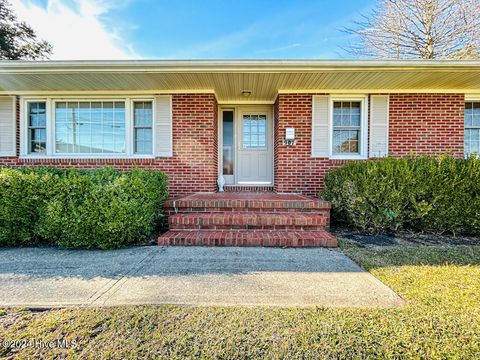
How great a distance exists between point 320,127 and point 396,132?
183cm

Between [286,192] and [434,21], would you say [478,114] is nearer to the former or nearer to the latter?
[286,192]

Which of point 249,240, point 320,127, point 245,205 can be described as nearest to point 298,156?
point 320,127

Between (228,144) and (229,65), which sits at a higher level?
(229,65)

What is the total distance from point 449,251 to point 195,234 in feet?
12.4

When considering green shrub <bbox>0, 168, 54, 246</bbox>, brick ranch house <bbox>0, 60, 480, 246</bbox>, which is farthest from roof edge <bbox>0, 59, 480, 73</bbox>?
green shrub <bbox>0, 168, 54, 246</bbox>

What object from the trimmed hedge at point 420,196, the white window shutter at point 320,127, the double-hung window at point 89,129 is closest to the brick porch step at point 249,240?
the trimmed hedge at point 420,196

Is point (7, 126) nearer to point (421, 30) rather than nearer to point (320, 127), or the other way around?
point (320, 127)

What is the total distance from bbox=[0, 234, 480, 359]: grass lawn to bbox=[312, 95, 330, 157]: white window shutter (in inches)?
154

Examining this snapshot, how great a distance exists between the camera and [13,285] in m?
2.32

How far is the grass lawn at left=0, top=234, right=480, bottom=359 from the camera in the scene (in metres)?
1.45

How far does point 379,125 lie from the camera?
560 cm

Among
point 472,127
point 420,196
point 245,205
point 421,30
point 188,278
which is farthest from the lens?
point 421,30

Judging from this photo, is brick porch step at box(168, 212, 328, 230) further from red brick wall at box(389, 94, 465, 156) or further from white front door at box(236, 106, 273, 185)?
red brick wall at box(389, 94, 465, 156)

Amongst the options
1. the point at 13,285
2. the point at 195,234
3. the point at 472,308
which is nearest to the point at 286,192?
the point at 195,234
